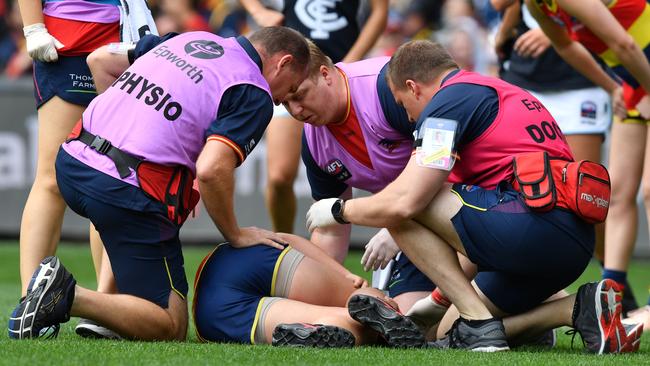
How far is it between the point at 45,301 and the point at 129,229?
0.45 metres

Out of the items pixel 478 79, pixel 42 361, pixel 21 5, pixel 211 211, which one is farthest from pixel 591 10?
pixel 42 361

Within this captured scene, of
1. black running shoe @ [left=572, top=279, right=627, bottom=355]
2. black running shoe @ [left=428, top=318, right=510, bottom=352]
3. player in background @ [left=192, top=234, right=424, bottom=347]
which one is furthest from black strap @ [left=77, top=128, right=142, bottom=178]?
black running shoe @ [left=572, top=279, right=627, bottom=355]

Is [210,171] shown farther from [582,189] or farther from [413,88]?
[582,189]

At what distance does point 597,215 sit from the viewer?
13.9ft

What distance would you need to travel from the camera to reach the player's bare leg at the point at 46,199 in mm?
4871

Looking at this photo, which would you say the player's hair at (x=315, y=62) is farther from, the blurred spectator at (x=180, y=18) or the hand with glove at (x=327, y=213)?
the blurred spectator at (x=180, y=18)

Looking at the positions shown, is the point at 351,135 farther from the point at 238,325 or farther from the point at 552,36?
the point at 552,36

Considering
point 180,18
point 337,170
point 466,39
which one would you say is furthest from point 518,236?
point 180,18

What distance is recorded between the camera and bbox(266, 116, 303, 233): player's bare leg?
6543mm

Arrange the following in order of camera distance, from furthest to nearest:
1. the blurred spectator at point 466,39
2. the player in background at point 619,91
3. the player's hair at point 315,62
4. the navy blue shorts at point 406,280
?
the blurred spectator at point 466,39
the player in background at point 619,91
the navy blue shorts at point 406,280
the player's hair at point 315,62

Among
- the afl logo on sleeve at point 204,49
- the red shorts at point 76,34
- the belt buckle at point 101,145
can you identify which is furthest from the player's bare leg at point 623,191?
the belt buckle at point 101,145

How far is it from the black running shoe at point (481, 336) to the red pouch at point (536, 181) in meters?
0.46

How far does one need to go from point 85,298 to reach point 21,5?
1523 millimetres

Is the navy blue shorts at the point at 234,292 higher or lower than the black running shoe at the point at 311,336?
lower
